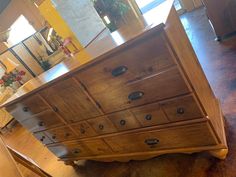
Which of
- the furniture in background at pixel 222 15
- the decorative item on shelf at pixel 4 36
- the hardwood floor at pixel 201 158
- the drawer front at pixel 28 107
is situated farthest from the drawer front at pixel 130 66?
the decorative item on shelf at pixel 4 36

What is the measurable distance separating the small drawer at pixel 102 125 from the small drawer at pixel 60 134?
0.30m

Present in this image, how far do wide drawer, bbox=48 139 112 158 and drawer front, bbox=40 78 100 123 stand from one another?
28 centimetres

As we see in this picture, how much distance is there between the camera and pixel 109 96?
153cm

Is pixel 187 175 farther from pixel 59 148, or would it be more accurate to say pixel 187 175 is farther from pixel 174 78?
pixel 59 148

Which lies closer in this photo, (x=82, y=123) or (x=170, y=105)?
(x=170, y=105)

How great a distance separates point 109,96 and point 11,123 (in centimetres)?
487

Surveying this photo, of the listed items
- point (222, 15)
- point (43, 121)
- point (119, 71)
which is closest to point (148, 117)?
point (119, 71)

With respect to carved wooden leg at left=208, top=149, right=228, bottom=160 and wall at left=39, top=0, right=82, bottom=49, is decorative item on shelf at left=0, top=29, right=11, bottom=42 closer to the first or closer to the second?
wall at left=39, top=0, right=82, bottom=49

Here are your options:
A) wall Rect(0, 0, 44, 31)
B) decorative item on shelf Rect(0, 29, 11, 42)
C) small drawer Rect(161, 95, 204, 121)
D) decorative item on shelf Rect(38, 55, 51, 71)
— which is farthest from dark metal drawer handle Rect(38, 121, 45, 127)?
decorative item on shelf Rect(0, 29, 11, 42)

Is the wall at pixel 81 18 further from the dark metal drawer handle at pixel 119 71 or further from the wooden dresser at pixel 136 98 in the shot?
the dark metal drawer handle at pixel 119 71

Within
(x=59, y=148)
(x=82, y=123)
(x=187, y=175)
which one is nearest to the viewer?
(x=187, y=175)

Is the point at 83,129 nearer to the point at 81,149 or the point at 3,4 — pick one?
the point at 81,149

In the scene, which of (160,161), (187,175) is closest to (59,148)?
(160,161)

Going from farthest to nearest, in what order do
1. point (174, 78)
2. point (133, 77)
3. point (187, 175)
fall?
point (187, 175)
point (133, 77)
point (174, 78)
